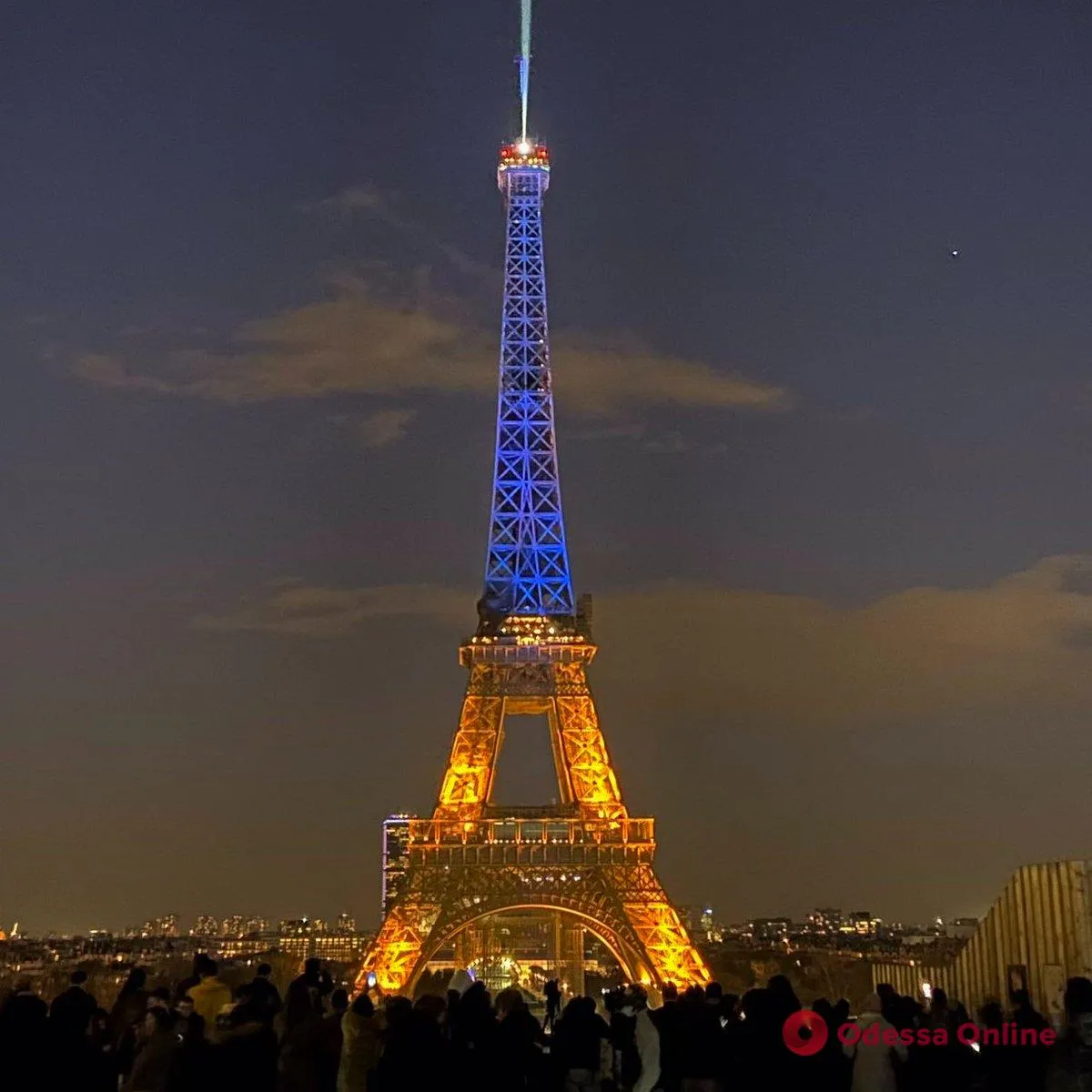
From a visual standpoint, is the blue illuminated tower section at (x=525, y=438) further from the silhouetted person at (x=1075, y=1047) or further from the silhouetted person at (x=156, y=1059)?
the silhouetted person at (x=1075, y=1047)

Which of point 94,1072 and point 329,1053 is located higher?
point 329,1053

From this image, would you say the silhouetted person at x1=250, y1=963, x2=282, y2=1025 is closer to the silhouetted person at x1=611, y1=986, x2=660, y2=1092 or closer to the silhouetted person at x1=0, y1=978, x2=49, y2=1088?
the silhouetted person at x1=611, y1=986, x2=660, y2=1092

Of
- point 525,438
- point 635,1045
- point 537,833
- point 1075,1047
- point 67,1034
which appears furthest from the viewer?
point 525,438

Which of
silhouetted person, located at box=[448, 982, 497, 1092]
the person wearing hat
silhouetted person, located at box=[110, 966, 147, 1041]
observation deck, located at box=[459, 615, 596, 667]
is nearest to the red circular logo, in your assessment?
the person wearing hat

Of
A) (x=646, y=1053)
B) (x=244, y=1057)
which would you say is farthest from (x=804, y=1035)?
(x=244, y=1057)

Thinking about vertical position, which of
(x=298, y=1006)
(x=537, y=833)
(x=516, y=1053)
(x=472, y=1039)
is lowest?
(x=516, y=1053)

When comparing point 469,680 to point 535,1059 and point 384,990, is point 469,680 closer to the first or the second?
point 384,990

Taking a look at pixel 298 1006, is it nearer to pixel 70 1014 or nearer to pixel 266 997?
pixel 266 997
